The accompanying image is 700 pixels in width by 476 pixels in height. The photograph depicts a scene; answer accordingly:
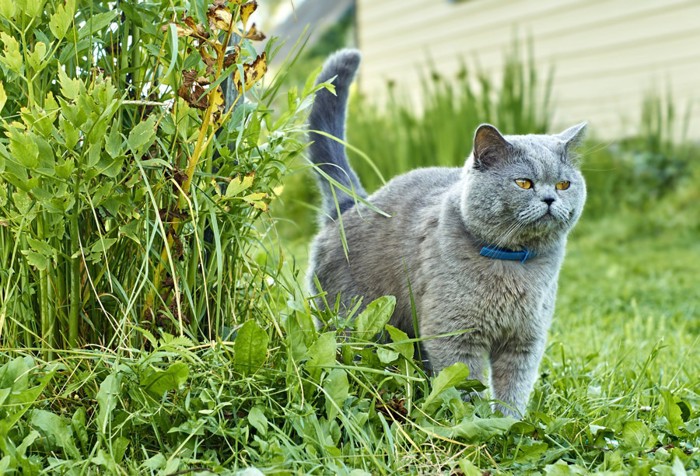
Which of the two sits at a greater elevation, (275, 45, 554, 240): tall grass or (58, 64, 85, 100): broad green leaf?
(58, 64, 85, 100): broad green leaf

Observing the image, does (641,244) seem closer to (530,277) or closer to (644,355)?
(644,355)

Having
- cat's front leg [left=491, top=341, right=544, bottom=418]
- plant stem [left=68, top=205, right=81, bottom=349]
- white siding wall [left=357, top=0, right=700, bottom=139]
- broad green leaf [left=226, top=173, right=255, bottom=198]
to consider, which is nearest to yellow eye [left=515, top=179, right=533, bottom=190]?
cat's front leg [left=491, top=341, right=544, bottom=418]

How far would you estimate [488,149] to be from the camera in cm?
212

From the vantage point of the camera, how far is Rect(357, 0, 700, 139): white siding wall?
6.46m

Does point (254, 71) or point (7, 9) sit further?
point (254, 71)

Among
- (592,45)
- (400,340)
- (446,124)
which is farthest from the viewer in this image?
(592,45)

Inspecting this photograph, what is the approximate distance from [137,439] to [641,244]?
167 inches

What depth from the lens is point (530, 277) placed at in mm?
2107

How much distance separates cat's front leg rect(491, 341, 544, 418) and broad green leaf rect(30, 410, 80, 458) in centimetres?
110

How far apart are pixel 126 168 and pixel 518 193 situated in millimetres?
978

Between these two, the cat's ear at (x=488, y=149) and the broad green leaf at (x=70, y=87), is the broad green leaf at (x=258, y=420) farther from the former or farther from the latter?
the cat's ear at (x=488, y=149)

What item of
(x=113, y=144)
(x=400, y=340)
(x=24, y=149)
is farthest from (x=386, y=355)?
(x=24, y=149)

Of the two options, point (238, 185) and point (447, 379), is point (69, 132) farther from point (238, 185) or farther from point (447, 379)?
point (447, 379)

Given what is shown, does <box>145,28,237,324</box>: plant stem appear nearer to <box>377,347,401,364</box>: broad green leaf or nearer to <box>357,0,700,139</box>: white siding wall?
<box>377,347,401,364</box>: broad green leaf
